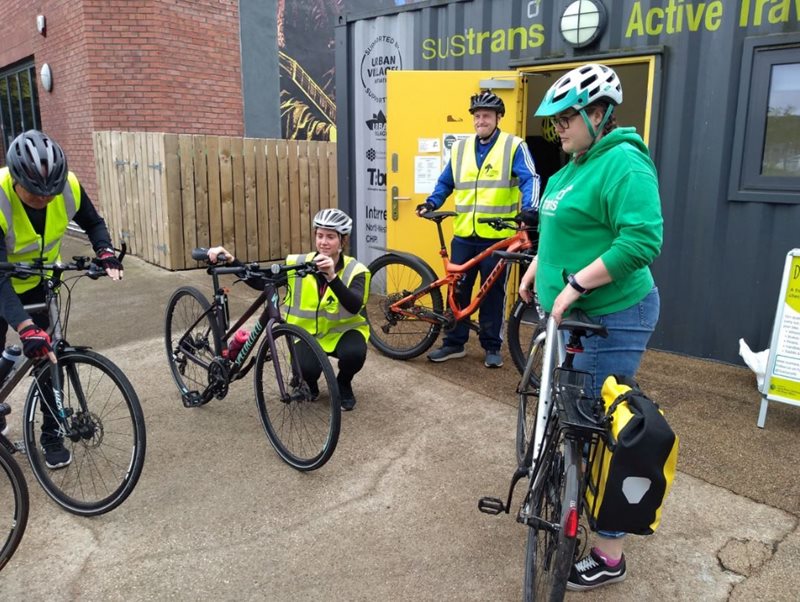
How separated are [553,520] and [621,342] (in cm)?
73

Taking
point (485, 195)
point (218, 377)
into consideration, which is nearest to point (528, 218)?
point (485, 195)

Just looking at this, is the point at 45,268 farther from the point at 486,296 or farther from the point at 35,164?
the point at 486,296

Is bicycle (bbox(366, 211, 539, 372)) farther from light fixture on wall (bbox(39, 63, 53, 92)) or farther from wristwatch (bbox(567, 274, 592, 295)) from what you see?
light fixture on wall (bbox(39, 63, 53, 92))

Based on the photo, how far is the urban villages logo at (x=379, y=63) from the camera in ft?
21.9

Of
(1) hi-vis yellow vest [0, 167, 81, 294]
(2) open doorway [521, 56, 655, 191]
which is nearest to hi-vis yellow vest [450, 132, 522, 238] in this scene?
(1) hi-vis yellow vest [0, 167, 81, 294]

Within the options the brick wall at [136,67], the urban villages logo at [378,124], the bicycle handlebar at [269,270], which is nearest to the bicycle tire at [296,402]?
the bicycle handlebar at [269,270]

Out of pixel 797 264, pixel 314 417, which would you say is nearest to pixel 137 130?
pixel 314 417

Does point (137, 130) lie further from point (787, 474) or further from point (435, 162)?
point (787, 474)

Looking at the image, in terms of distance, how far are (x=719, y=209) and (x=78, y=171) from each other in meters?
9.71

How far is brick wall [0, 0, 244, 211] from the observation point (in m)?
9.49

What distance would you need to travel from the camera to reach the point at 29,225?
3.17 metres

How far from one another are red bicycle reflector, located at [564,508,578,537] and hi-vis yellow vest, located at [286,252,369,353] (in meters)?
2.14

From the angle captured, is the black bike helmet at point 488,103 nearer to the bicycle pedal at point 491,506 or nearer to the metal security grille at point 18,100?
the bicycle pedal at point 491,506

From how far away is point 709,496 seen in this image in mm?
3270
